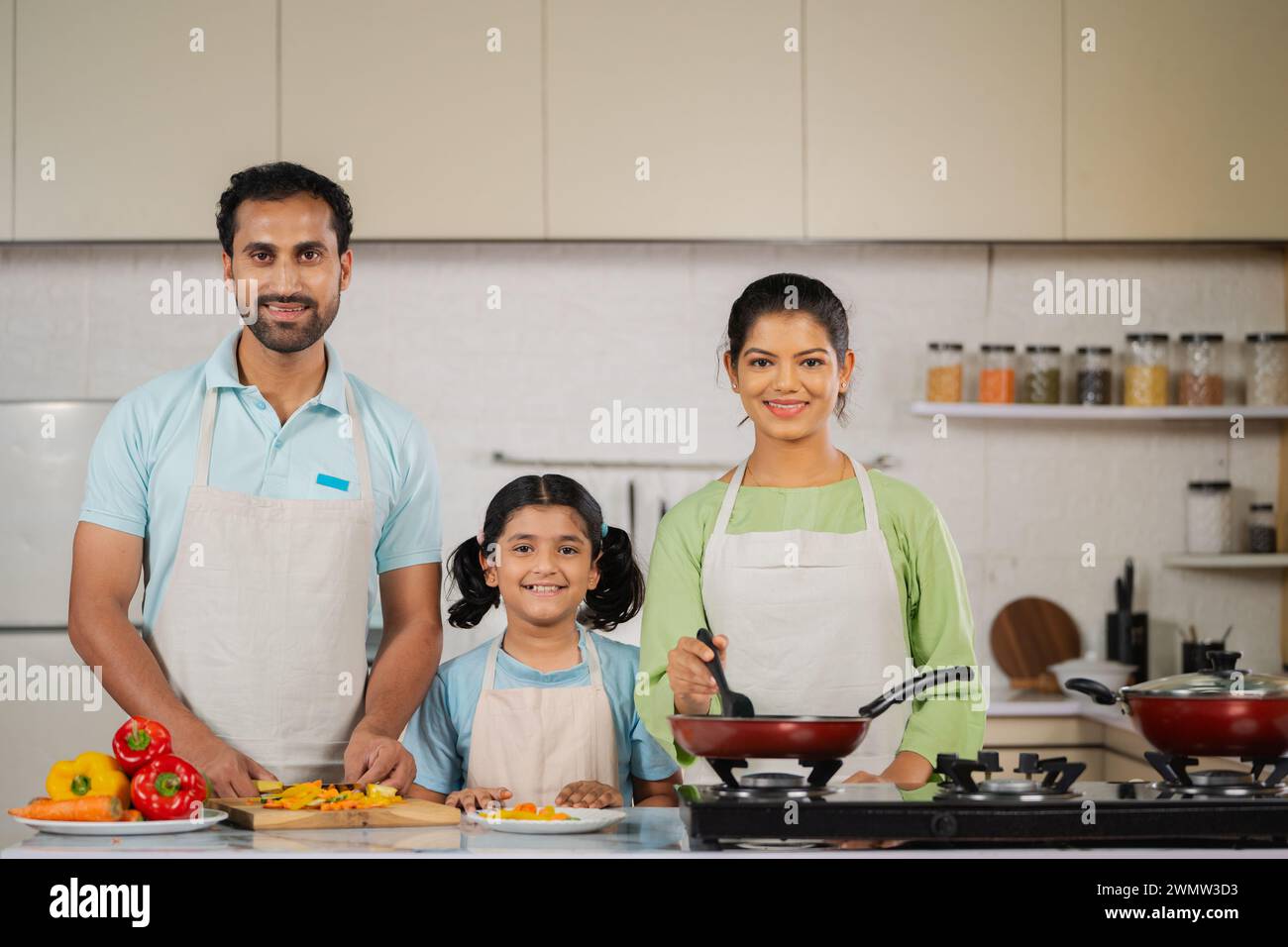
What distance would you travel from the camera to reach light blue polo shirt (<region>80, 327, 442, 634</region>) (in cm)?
229

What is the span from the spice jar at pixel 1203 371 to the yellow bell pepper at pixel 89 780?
9.68ft

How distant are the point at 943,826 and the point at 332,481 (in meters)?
1.28

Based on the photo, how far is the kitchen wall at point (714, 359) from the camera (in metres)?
3.81

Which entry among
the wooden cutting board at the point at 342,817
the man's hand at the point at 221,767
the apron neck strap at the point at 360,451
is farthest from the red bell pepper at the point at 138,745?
the apron neck strap at the point at 360,451

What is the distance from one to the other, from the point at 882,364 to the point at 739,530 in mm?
1758

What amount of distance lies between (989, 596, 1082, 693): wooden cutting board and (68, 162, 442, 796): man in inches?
75.5

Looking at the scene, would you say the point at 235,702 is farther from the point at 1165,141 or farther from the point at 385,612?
the point at 1165,141

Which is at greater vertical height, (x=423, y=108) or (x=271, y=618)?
(x=423, y=108)

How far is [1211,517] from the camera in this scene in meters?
3.81

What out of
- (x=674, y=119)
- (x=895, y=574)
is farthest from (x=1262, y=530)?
(x=895, y=574)

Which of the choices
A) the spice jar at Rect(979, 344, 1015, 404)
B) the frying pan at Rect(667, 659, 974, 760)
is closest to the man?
the frying pan at Rect(667, 659, 974, 760)

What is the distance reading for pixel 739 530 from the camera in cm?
221

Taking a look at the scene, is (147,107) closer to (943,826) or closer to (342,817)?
(342,817)

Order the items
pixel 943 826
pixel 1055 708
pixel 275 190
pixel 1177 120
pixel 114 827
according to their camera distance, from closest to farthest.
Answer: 1. pixel 943 826
2. pixel 114 827
3. pixel 275 190
4. pixel 1055 708
5. pixel 1177 120
